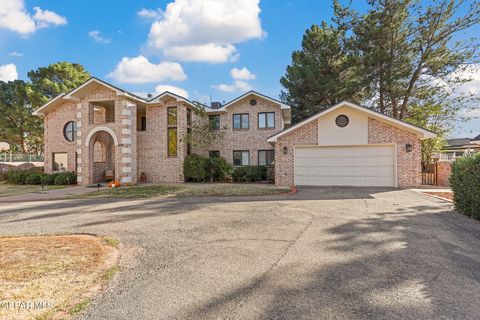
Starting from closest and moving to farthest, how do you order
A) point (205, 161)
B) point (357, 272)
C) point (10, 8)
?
point (357, 272) < point (10, 8) < point (205, 161)

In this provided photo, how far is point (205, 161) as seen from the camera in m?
17.6

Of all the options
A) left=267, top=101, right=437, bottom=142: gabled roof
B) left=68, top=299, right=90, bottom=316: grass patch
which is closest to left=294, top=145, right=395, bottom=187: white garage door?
left=267, top=101, right=437, bottom=142: gabled roof

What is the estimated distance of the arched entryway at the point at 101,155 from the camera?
55.7 feet

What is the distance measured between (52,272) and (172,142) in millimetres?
14937

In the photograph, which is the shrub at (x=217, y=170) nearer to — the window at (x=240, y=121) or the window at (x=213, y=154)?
the window at (x=213, y=154)

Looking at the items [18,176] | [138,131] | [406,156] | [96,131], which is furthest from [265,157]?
[18,176]

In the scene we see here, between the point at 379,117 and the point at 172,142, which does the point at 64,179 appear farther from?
the point at 379,117

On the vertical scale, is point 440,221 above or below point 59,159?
below

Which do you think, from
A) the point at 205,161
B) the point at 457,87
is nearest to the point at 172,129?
the point at 205,161

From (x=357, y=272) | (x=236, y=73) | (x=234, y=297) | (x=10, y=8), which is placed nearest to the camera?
(x=234, y=297)

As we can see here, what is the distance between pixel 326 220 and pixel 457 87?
20.1 metres

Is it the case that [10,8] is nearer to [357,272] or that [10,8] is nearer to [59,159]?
[59,159]

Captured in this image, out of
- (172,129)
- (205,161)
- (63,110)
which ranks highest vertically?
(63,110)

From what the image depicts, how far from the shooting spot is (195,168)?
57.1 feet
